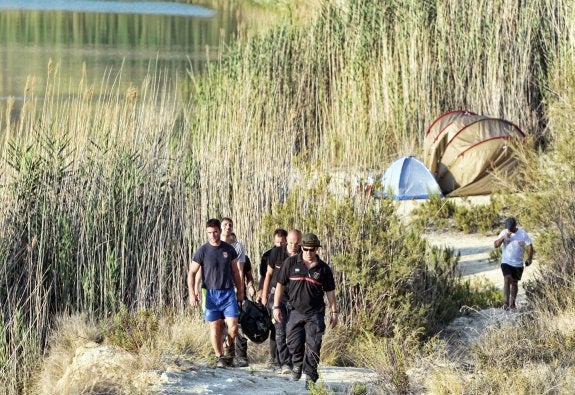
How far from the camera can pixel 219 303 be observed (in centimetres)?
905

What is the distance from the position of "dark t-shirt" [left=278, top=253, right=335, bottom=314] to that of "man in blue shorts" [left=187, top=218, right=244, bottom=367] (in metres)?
Result: 0.56

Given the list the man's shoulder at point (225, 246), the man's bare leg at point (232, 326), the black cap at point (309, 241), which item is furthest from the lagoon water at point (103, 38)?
the black cap at point (309, 241)

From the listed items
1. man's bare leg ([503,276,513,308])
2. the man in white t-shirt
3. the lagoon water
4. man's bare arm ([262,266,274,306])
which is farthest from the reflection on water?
man's bare arm ([262,266,274,306])

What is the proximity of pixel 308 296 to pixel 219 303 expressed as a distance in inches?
33.5

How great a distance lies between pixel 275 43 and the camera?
794 inches

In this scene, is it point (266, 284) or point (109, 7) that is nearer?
point (266, 284)

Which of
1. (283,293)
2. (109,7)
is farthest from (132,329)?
(109,7)

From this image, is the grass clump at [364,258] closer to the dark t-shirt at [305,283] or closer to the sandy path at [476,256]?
the sandy path at [476,256]

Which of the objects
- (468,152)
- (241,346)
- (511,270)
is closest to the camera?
(241,346)

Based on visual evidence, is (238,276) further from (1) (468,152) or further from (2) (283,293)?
(1) (468,152)

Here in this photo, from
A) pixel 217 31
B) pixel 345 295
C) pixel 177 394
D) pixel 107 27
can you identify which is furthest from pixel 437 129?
pixel 107 27

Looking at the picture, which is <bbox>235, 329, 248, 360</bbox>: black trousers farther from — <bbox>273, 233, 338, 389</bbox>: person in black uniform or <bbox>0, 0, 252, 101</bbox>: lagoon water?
<bbox>0, 0, 252, 101</bbox>: lagoon water

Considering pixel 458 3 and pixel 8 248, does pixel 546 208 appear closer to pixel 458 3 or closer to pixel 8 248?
pixel 8 248

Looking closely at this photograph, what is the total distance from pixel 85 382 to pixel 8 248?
255 cm
